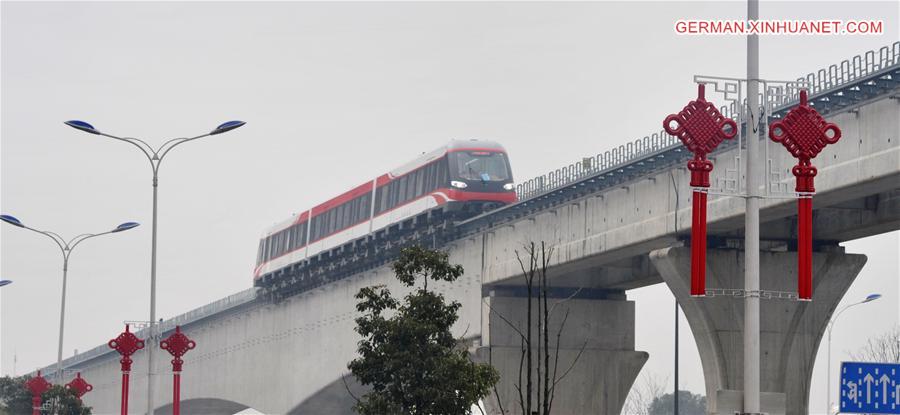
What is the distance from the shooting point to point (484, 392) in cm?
3072

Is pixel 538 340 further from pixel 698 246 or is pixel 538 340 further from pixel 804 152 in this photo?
pixel 804 152

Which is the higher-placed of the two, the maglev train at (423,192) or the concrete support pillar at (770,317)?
the maglev train at (423,192)

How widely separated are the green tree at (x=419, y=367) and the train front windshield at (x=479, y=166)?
2961 centimetres

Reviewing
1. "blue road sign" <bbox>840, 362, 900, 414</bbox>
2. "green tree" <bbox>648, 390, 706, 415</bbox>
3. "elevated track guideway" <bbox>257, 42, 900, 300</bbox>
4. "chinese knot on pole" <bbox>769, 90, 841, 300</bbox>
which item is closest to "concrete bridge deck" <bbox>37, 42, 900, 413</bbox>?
"elevated track guideway" <bbox>257, 42, 900, 300</bbox>

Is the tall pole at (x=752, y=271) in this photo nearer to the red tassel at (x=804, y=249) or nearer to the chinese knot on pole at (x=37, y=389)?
the red tassel at (x=804, y=249)

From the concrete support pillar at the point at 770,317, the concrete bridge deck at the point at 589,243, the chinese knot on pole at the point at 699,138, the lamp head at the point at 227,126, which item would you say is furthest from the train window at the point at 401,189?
the chinese knot on pole at the point at 699,138

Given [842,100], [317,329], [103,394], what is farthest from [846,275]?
[103,394]

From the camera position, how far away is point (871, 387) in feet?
51.0

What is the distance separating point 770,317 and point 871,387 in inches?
1122

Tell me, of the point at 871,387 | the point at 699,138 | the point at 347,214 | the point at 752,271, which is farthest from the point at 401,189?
the point at 871,387

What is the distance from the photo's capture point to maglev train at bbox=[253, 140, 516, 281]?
61406mm

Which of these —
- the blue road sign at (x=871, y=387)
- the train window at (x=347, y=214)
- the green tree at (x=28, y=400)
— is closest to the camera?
the blue road sign at (x=871, y=387)

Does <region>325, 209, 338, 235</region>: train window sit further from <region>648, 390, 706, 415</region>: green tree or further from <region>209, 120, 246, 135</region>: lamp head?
<region>648, 390, 706, 415</region>: green tree

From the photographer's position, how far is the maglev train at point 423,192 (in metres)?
61.4
